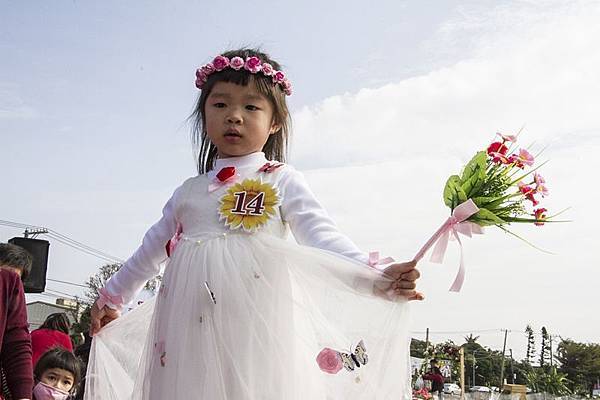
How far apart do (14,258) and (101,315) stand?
0.67m

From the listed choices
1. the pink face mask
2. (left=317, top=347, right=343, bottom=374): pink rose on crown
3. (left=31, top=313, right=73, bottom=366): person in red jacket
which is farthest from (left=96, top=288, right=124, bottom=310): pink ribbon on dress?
(left=31, top=313, right=73, bottom=366): person in red jacket

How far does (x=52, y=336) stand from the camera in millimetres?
5051

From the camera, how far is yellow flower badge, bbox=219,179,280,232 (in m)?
2.26

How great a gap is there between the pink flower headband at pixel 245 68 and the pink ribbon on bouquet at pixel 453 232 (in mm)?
795

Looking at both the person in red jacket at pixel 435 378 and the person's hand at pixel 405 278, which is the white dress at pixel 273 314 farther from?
the person in red jacket at pixel 435 378

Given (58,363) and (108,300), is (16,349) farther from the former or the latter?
(58,363)

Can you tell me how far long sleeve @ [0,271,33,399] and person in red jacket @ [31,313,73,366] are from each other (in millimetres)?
2223

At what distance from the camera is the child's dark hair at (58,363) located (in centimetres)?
403

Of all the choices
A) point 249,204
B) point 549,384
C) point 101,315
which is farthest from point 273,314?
point 549,384

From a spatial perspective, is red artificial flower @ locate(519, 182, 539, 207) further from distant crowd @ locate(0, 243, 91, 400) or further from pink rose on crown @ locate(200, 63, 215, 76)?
distant crowd @ locate(0, 243, 91, 400)

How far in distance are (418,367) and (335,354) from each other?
9811 millimetres

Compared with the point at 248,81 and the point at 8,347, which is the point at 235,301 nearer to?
the point at 248,81

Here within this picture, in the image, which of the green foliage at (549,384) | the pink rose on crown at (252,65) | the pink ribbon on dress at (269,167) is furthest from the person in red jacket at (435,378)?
the green foliage at (549,384)

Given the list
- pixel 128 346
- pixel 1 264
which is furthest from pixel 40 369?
pixel 128 346
